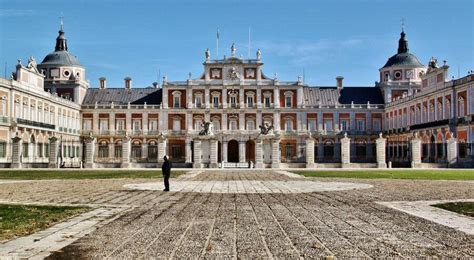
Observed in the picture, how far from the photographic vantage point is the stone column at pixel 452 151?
41.2 metres

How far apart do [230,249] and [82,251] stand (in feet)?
6.07

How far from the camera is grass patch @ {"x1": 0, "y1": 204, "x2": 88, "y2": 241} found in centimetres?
857

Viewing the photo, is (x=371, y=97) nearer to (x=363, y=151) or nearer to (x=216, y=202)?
(x=363, y=151)

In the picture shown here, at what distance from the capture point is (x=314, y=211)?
11.1 meters

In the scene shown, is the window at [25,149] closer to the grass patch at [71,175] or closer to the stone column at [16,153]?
the stone column at [16,153]

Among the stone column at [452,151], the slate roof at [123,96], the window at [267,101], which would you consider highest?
the slate roof at [123,96]

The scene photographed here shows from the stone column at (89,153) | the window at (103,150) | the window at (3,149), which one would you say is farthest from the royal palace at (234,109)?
the stone column at (89,153)

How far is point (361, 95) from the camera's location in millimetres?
67562

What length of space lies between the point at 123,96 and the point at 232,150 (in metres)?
15.1

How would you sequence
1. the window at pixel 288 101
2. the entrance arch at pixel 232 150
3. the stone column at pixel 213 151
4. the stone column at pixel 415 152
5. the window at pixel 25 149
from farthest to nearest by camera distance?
the window at pixel 288 101
the entrance arch at pixel 232 150
the window at pixel 25 149
the stone column at pixel 213 151
the stone column at pixel 415 152

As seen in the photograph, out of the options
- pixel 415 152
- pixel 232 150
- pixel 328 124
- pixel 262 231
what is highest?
pixel 328 124

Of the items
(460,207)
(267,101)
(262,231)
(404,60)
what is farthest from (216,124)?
(262,231)

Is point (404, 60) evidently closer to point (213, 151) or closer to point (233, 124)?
point (233, 124)

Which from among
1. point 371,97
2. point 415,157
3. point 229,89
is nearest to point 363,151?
point 371,97
